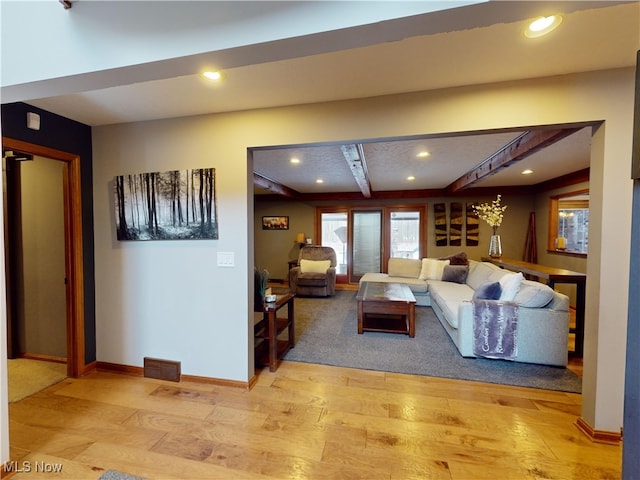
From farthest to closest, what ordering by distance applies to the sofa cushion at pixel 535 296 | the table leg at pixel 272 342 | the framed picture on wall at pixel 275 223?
the framed picture on wall at pixel 275 223 → the sofa cushion at pixel 535 296 → the table leg at pixel 272 342

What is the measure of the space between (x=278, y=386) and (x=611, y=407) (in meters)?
2.28

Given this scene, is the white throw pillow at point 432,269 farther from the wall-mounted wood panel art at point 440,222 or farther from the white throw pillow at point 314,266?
the white throw pillow at point 314,266

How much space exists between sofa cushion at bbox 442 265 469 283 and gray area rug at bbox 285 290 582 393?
1.06 meters

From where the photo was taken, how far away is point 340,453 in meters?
1.60

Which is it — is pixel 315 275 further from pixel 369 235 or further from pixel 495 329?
pixel 495 329

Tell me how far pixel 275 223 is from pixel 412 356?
16.9 ft

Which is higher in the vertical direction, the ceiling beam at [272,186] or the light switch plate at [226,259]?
the ceiling beam at [272,186]

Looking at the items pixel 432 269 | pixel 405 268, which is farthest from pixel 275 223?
pixel 432 269

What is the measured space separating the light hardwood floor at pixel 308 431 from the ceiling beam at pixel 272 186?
320cm

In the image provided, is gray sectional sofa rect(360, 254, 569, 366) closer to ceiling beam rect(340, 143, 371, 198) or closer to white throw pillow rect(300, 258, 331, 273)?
ceiling beam rect(340, 143, 371, 198)

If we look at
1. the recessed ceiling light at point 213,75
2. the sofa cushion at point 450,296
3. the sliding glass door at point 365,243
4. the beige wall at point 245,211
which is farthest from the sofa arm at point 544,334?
the sliding glass door at point 365,243

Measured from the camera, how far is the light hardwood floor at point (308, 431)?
151cm

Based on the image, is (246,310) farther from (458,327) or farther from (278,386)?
(458,327)

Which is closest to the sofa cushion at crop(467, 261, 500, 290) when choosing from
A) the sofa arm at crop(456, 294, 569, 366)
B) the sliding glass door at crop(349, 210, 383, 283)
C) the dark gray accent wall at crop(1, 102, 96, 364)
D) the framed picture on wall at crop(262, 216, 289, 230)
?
the sofa arm at crop(456, 294, 569, 366)
